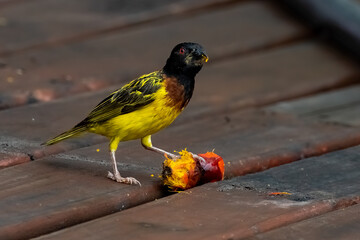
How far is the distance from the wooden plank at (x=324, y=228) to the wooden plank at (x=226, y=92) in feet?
4.10

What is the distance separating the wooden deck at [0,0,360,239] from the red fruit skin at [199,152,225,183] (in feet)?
0.19

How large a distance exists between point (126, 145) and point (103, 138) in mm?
143

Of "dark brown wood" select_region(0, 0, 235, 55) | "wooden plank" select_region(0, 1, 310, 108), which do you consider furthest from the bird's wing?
"dark brown wood" select_region(0, 0, 235, 55)

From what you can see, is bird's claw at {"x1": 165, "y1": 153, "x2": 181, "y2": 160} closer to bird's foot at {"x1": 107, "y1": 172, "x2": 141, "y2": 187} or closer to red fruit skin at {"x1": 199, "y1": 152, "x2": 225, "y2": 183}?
red fruit skin at {"x1": 199, "y1": 152, "x2": 225, "y2": 183}

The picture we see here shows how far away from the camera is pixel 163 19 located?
5820mm

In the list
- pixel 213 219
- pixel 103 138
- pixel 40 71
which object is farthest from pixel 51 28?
pixel 213 219

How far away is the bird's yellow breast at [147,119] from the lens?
3703 mm

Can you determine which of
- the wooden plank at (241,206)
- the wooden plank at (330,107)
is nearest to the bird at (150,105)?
the wooden plank at (241,206)

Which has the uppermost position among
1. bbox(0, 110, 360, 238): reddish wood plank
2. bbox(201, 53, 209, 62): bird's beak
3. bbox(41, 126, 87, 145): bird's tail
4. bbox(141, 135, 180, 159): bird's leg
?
bbox(201, 53, 209, 62): bird's beak

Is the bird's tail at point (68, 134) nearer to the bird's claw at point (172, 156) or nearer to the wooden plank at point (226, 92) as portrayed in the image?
the wooden plank at point (226, 92)

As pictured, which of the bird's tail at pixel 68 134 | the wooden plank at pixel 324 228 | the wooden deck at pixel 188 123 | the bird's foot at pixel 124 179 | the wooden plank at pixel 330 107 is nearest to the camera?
the wooden plank at pixel 324 228

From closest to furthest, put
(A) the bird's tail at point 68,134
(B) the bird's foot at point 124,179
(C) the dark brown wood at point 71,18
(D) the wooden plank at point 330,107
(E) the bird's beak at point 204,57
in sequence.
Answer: (B) the bird's foot at point 124,179, (E) the bird's beak at point 204,57, (A) the bird's tail at point 68,134, (D) the wooden plank at point 330,107, (C) the dark brown wood at point 71,18

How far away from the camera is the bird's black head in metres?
3.71

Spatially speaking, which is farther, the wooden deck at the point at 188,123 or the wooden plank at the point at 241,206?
the wooden deck at the point at 188,123
